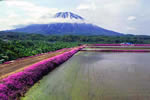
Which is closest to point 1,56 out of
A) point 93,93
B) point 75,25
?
point 93,93

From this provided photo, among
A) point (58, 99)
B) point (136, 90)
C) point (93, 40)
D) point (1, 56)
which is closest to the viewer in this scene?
point (58, 99)

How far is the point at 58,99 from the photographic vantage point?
543 centimetres

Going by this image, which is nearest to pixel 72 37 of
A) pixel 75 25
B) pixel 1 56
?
pixel 1 56

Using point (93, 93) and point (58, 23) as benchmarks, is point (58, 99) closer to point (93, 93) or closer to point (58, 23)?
point (93, 93)

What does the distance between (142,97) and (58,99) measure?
3852mm

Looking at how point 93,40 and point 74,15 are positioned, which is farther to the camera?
point 74,15

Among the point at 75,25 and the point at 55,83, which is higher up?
the point at 75,25

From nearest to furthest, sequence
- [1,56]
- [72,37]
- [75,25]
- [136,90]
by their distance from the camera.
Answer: [136,90]
[1,56]
[72,37]
[75,25]

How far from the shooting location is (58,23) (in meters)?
191

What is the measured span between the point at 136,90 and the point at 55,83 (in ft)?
15.0

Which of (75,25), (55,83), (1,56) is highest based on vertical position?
(75,25)

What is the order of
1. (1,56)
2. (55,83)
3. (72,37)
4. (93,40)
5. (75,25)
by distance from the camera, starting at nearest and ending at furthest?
(55,83)
(1,56)
(93,40)
(72,37)
(75,25)

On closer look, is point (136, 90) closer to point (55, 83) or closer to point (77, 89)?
point (77, 89)

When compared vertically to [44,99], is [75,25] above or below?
above
